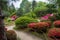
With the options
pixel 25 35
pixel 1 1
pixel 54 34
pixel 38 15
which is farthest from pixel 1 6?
pixel 38 15

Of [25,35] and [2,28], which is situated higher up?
[2,28]

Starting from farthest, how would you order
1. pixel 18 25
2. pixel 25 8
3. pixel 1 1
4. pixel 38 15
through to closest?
pixel 25 8 < pixel 38 15 < pixel 18 25 < pixel 1 1

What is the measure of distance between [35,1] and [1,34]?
49.7ft

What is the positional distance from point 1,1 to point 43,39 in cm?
475

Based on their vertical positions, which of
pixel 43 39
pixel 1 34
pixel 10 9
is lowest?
pixel 43 39

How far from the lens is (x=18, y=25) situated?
11250 mm

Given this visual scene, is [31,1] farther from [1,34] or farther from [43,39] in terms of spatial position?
[1,34]

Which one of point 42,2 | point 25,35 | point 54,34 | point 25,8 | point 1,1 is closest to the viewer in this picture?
point 1,1

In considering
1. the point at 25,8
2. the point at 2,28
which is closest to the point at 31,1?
the point at 25,8

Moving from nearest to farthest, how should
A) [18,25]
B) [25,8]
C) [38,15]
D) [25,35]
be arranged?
1. [25,35]
2. [18,25]
3. [38,15]
4. [25,8]

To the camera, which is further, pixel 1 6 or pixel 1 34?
pixel 1 34

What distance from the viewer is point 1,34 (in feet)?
17.3

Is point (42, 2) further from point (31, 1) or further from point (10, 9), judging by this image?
point (10, 9)

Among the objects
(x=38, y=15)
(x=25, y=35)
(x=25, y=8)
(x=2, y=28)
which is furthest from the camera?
(x=25, y=8)
